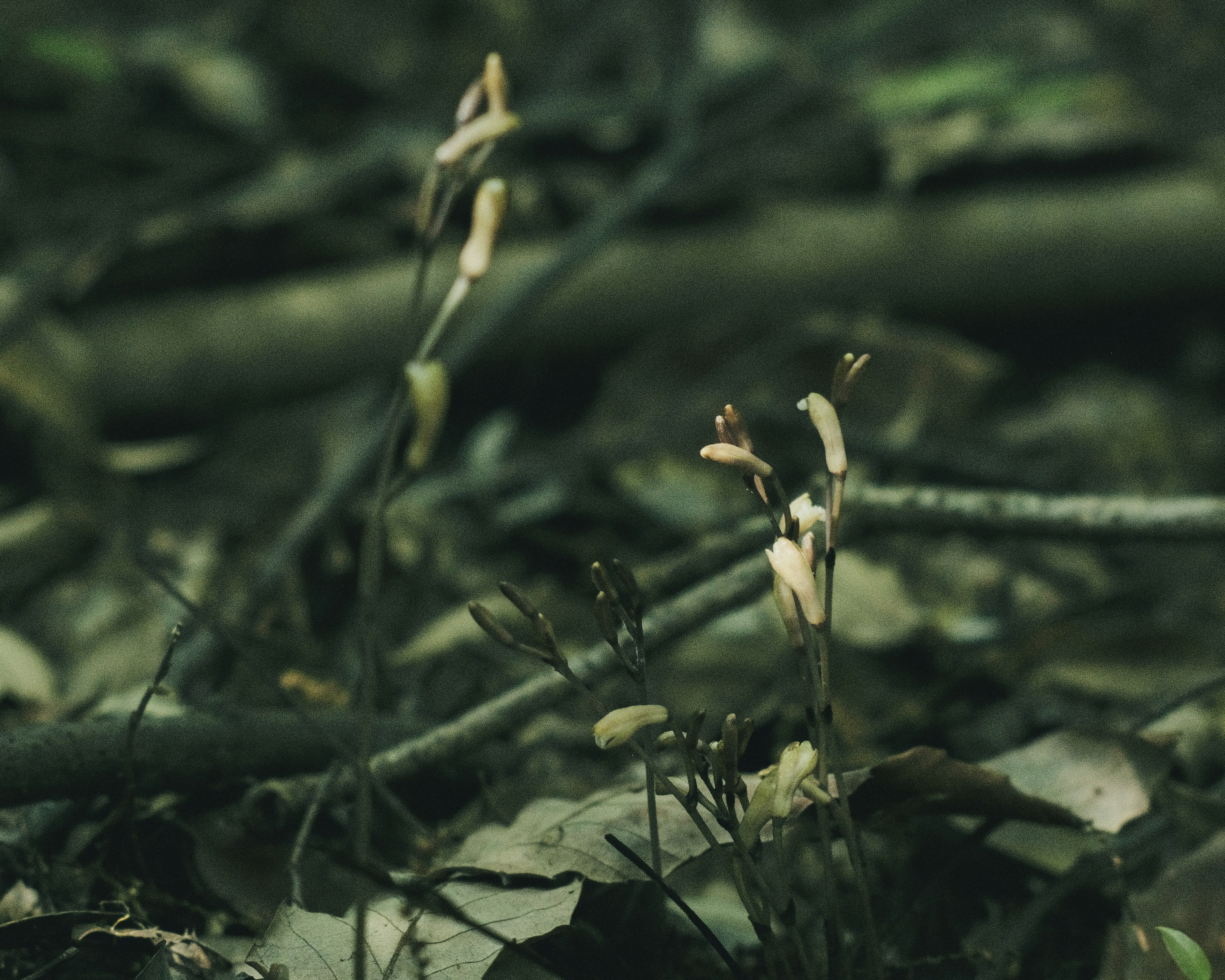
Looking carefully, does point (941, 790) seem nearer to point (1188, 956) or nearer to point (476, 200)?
point (1188, 956)

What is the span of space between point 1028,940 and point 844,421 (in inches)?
51.2

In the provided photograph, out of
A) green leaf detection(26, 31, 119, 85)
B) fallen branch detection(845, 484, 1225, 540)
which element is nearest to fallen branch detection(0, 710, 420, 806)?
fallen branch detection(845, 484, 1225, 540)

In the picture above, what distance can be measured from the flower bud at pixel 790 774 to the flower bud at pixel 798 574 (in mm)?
91

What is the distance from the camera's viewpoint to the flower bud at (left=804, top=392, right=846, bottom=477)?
2.53 feet

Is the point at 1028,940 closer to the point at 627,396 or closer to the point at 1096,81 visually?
the point at 627,396

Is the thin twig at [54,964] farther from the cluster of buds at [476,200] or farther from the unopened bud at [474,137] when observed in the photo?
the unopened bud at [474,137]

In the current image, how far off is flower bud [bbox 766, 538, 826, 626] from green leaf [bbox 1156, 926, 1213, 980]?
409 millimetres

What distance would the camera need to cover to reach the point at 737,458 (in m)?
0.78

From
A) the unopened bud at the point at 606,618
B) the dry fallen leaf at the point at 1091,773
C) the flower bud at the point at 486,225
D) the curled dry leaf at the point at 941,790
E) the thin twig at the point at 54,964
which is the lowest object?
the dry fallen leaf at the point at 1091,773

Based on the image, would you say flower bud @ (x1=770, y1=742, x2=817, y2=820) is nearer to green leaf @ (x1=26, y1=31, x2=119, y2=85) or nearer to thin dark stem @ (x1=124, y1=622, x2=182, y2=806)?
thin dark stem @ (x1=124, y1=622, x2=182, y2=806)

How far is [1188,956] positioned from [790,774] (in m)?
0.39

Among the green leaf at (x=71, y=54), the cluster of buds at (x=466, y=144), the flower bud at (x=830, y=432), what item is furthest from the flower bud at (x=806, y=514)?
the green leaf at (x=71, y=54)

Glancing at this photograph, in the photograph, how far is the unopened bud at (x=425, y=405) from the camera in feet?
2.11

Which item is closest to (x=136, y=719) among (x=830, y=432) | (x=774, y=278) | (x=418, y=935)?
(x=418, y=935)
